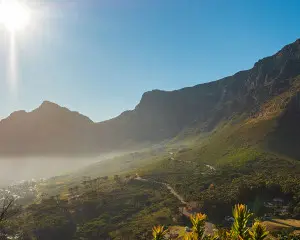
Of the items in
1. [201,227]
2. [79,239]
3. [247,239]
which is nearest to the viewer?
[247,239]

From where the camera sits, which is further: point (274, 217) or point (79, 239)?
point (79, 239)

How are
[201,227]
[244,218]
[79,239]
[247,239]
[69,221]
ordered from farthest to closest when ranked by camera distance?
[69,221], [79,239], [201,227], [244,218], [247,239]

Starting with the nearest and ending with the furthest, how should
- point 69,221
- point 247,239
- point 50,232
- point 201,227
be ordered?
point 247,239, point 201,227, point 50,232, point 69,221

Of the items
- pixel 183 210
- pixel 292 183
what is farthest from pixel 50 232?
pixel 292 183

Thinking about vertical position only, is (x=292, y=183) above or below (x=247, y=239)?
below

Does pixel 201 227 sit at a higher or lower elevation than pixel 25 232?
higher

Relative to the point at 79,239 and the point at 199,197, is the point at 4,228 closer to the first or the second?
the point at 79,239

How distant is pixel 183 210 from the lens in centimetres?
17600

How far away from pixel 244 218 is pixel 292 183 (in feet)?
568

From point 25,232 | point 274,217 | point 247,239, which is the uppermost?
point 247,239

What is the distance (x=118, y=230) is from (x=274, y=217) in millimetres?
73694

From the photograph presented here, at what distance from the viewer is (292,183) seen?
180 metres

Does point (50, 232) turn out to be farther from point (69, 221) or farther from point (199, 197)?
point (199, 197)

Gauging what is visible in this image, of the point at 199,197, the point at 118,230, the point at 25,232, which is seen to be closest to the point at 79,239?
the point at 118,230
